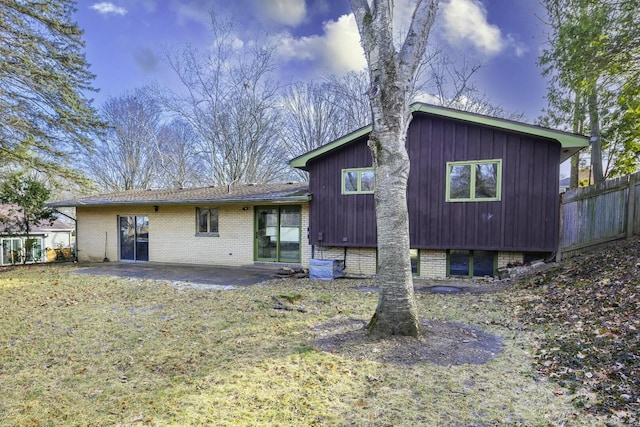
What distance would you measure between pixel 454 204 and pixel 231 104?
59.1ft

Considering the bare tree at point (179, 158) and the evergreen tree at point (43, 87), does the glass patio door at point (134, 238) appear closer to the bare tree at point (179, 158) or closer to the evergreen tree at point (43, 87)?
the evergreen tree at point (43, 87)

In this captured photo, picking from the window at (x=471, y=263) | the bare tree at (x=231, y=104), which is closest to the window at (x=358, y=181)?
the window at (x=471, y=263)

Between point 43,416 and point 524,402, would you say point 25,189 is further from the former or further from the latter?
point 524,402

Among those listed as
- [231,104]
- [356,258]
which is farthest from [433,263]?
[231,104]

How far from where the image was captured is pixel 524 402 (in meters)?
2.95

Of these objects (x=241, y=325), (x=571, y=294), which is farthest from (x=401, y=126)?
(x=571, y=294)

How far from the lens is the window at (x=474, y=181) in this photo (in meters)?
9.22

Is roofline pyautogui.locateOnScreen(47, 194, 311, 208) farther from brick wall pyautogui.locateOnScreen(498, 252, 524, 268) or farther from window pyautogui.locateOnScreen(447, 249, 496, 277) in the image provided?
brick wall pyautogui.locateOnScreen(498, 252, 524, 268)

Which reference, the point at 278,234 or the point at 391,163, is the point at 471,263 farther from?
the point at 391,163

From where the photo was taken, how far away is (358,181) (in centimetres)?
1051

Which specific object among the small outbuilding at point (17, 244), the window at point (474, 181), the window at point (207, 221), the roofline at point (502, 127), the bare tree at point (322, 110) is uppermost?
the bare tree at point (322, 110)

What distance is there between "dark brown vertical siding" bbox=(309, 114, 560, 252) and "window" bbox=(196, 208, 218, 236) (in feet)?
14.2

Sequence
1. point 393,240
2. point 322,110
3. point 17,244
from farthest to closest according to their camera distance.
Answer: point 322,110 → point 17,244 → point 393,240

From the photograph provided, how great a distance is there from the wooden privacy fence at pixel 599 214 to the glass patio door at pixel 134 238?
1439 centimetres
